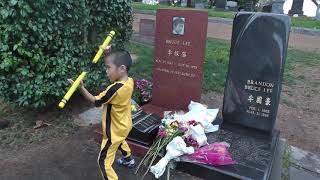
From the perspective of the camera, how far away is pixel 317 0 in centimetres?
2527

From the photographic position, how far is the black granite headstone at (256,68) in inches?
155

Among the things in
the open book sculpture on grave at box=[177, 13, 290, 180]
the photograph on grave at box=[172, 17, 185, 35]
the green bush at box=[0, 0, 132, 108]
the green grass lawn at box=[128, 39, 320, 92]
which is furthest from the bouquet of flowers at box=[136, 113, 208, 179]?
the green grass lawn at box=[128, 39, 320, 92]

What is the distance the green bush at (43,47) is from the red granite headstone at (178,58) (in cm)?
86

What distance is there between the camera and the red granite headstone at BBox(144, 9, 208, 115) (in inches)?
180

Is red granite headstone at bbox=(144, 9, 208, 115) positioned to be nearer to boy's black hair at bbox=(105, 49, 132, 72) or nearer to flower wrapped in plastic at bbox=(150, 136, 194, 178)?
flower wrapped in plastic at bbox=(150, 136, 194, 178)

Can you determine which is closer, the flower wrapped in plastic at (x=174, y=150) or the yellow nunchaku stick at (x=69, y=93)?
the yellow nunchaku stick at (x=69, y=93)

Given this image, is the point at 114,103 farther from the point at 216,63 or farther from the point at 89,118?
the point at 216,63

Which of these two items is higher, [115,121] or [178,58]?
[178,58]

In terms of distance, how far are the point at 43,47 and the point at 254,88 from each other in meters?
2.49

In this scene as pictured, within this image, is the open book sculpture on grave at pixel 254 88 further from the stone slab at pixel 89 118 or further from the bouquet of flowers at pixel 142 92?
the stone slab at pixel 89 118

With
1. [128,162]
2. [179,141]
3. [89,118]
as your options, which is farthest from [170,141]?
[89,118]

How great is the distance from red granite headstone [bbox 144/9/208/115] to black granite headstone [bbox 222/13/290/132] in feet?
1.74

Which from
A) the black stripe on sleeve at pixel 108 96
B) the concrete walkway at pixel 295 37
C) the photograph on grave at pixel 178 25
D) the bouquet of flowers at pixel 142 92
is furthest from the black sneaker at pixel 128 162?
the concrete walkway at pixel 295 37

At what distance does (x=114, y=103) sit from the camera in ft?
10.1
